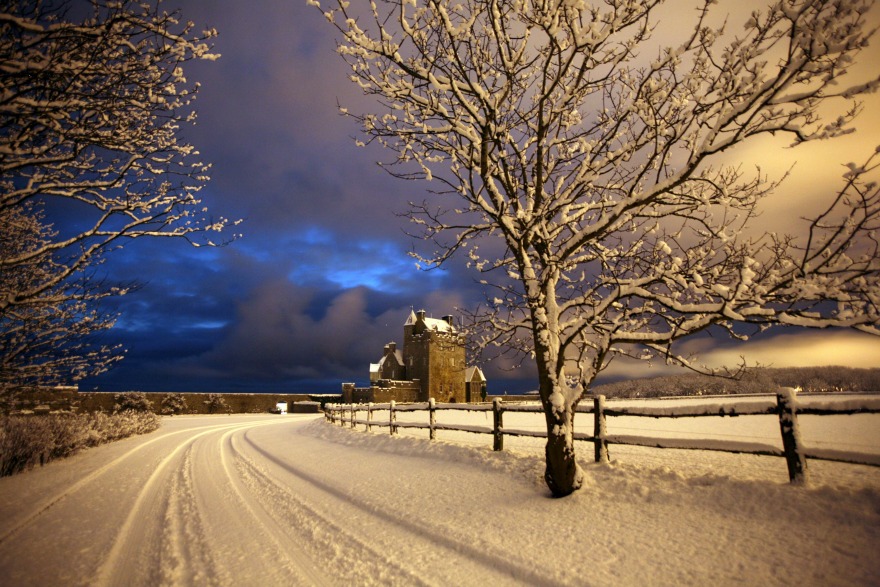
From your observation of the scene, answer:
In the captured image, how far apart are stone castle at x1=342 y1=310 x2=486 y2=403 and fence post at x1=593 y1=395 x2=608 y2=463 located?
44518 millimetres

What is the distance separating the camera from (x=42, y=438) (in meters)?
10.0

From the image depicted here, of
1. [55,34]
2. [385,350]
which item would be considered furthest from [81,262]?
[385,350]

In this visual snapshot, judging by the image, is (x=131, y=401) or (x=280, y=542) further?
(x=131, y=401)

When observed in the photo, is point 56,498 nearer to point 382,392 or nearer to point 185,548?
point 185,548

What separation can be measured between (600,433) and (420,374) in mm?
51792

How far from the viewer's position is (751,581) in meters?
3.30

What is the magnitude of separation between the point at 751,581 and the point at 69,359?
1078 centimetres

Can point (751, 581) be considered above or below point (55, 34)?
below

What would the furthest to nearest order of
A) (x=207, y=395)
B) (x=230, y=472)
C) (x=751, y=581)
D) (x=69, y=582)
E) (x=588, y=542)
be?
(x=207, y=395), (x=230, y=472), (x=588, y=542), (x=69, y=582), (x=751, y=581)

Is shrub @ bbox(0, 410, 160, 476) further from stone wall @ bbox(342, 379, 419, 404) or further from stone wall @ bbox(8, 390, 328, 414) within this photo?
stone wall @ bbox(342, 379, 419, 404)

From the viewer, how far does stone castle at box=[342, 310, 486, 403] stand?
52.5m

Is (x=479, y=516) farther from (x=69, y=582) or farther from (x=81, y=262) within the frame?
(x=81, y=262)

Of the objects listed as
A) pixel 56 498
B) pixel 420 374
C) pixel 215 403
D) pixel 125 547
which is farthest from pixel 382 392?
pixel 125 547

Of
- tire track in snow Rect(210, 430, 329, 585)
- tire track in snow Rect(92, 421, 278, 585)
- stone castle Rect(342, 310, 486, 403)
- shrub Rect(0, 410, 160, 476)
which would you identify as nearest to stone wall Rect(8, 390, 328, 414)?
stone castle Rect(342, 310, 486, 403)
